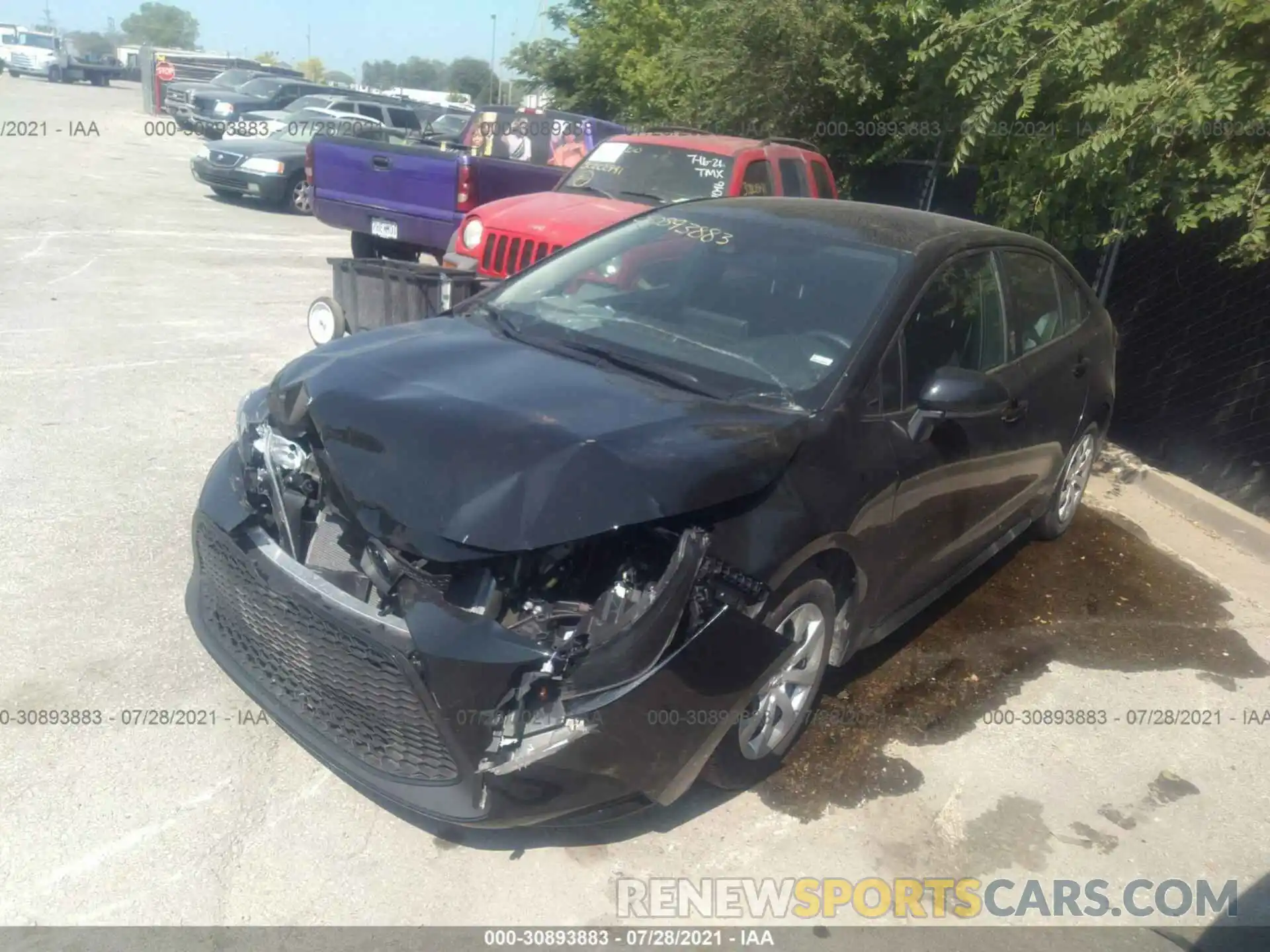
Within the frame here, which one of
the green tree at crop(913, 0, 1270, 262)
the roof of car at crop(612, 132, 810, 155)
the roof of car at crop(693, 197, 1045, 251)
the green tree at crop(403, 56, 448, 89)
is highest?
the green tree at crop(913, 0, 1270, 262)

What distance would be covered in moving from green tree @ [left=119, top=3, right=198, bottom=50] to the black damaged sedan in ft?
387

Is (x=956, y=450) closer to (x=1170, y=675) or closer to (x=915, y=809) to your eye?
(x=915, y=809)

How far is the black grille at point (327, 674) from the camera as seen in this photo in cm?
285

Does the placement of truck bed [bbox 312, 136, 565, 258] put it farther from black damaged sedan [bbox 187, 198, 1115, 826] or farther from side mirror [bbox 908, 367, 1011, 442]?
side mirror [bbox 908, 367, 1011, 442]

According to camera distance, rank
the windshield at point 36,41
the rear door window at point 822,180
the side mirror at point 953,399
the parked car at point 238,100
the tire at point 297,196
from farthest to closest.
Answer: the windshield at point 36,41, the parked car at point 238,100, the tire at point 297,196, the rear door window at point 822,180, the side mirror at point 953,399

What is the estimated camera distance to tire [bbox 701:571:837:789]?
3.33m

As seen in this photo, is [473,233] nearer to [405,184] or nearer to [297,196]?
[405,184]

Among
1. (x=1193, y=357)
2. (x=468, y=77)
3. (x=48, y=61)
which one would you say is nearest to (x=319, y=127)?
(x=1193, y=357)

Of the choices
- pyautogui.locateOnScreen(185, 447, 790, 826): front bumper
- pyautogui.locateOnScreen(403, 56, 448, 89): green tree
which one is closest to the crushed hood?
pyautogui.locateOnScreen(185, 447, 790, 826): front bumper

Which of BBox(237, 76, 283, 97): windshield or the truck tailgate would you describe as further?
BBox(237, 76, 283, 97): windshield

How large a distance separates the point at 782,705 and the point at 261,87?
2508 centimetres

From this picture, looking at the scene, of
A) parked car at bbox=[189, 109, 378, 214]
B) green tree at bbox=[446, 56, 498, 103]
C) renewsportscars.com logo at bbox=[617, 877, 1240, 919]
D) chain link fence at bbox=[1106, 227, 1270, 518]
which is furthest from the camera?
green tree at bbox=[446, 56, 498, 103]

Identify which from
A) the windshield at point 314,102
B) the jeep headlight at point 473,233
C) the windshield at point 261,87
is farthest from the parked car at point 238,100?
the jeep headlight at point 473,233

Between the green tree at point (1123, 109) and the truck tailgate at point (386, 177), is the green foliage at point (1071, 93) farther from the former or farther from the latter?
the truck tailgate at point (386, 177)
